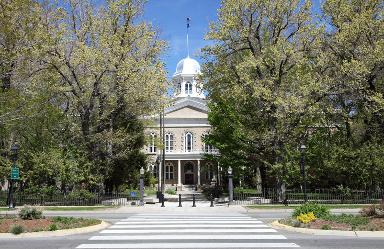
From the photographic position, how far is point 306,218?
614 inches

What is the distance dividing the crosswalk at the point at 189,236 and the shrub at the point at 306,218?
3.40 feet

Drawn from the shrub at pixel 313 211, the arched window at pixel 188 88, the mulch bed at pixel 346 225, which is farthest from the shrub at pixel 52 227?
the arched window at pixel 188 88

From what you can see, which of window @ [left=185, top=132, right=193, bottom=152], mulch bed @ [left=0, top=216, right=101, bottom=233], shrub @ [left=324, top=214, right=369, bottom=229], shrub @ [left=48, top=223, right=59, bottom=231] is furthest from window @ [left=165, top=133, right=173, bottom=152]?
shrub @ [left=48, top=223, right=59, bottom=231]

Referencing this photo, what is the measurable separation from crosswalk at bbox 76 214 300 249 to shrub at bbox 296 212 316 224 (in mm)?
1036

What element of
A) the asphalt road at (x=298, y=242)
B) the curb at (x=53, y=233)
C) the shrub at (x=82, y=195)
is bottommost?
the asphalt road at (x=298, y=242)

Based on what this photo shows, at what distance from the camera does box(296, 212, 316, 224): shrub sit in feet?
50.8

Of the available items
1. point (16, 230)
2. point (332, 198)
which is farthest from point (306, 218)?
point (332, 198)

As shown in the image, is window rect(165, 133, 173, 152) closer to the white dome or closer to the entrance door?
the entrance door

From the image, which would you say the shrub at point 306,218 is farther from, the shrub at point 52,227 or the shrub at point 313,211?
the shrub at point 52,227

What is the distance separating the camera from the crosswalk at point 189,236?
11.9 m

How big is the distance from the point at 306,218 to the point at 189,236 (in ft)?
14.6

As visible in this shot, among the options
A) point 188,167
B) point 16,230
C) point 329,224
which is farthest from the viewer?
point 188,167

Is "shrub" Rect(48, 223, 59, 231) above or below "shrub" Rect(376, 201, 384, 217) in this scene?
below

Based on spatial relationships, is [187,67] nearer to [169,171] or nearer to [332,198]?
[169,171]
